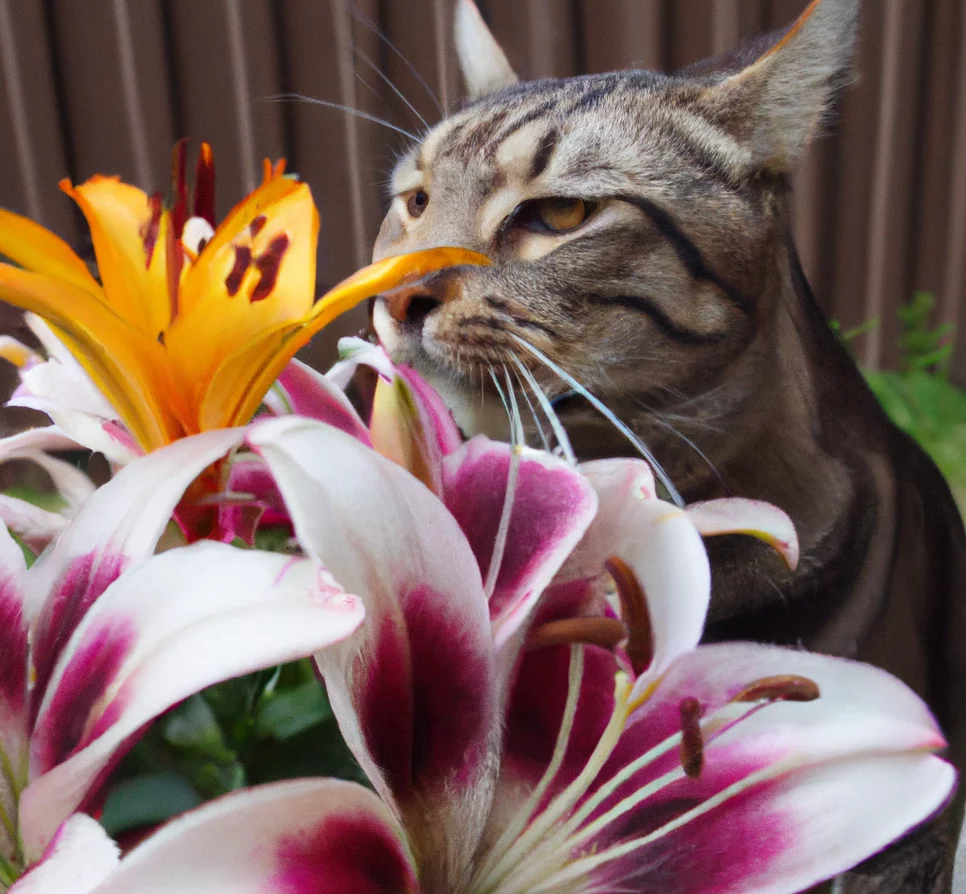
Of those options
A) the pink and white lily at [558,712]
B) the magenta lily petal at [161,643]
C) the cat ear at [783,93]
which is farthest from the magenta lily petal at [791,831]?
the cat ear at [783,93]

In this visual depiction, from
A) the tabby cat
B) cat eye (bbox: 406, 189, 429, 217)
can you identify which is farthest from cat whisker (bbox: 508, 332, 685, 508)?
cat eye (bbox: 406, 189, 429, 217)

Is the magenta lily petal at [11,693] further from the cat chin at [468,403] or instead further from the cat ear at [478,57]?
the cat ear at [478,57]

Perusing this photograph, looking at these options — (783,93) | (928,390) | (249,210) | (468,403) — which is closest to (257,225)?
(249,210)

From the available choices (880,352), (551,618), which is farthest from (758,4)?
(551,618)

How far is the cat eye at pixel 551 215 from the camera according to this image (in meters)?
0.32

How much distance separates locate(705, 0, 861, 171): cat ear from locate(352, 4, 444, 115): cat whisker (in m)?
0.11

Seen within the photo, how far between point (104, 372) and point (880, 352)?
1.07ft

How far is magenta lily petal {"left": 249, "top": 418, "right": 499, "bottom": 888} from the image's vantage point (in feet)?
0.56

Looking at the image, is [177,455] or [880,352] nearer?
[177,455]

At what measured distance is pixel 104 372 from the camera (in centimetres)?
20

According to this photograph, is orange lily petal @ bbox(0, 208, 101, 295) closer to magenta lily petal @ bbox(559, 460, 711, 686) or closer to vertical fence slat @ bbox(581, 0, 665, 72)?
magenta lily petal @ bbox(559, 460, 711, 686)

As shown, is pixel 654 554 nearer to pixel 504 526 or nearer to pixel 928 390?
pixel 504 526

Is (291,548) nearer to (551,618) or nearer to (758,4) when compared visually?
(551,618)

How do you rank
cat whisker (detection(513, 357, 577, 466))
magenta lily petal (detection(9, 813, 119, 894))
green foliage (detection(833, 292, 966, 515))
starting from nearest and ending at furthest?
1. magenta lily petal (detection(9, 813, 119, 894))
2. cat whisker (detection(513, 357, 577, 466))
3. green foliage (detection(833, 292, 966, 515))
